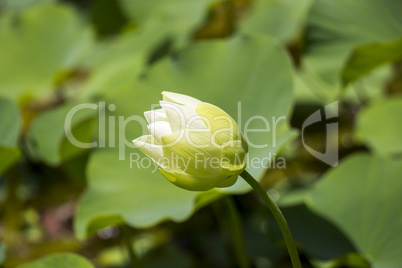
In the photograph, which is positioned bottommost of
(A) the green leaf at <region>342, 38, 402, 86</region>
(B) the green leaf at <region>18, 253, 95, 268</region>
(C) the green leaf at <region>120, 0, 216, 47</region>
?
(B) the green leaf at <region>18, 253, 95, 268</region>

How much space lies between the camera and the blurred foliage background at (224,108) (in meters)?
0.94

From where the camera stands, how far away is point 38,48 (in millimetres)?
1677

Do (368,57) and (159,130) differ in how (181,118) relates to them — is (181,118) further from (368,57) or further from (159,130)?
(368,57)

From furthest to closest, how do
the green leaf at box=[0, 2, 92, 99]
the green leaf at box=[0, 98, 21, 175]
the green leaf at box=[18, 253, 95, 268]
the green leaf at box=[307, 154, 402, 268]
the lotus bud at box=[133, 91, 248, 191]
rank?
the green leaf at box=[0, 2, 92, 99] → the green leaf at box=[0, 98, 21, 175] → the green leaf at box=[307, 154, 402, 268] → the green leaf at box=[18, 253, 95, 268] → the lotus bud at box=[133, 91, 248, 191]

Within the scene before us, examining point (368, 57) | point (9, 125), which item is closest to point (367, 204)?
point (368, 57)

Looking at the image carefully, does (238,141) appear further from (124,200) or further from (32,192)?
(32,192)

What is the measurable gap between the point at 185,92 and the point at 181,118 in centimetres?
44

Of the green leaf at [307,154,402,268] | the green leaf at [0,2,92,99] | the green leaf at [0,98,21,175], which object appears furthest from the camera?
the green leaf at [0,2,92,99]

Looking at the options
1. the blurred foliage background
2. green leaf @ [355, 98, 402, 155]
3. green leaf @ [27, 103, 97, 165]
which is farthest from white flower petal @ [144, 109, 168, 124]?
green leaf @ [355, 98, 402, 155]

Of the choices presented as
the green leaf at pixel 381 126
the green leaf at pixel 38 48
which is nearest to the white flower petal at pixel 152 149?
the green leaf at pixel 381 126

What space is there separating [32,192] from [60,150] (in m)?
0.67

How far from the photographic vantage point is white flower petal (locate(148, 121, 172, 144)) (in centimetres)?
61

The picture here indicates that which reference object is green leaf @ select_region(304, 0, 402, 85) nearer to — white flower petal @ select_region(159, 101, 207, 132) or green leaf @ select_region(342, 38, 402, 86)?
green leaf @ select_region(342, 38, 402, 86)

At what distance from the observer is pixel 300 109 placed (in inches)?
60.7
